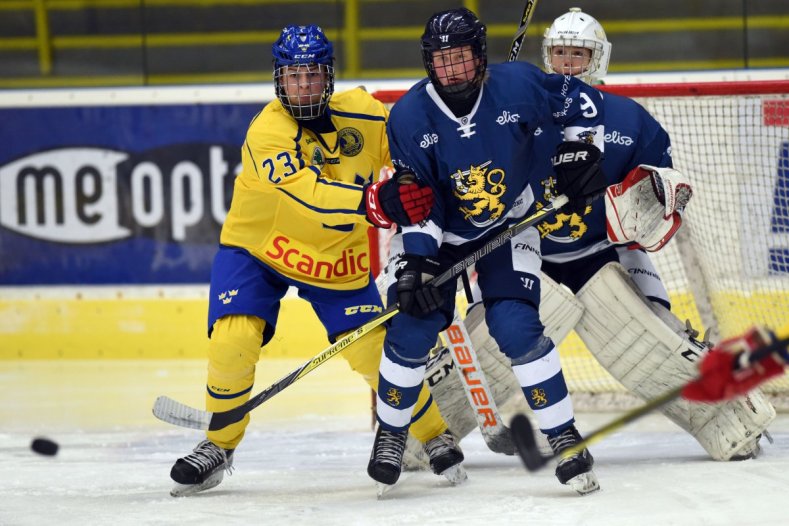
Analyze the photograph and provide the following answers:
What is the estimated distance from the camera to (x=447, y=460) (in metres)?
3.16

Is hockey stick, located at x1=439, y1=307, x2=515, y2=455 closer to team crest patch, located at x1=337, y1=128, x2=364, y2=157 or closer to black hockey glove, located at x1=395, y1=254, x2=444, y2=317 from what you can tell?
black hockey glove, located at x1=395, y1=254, x2=444, y2=317

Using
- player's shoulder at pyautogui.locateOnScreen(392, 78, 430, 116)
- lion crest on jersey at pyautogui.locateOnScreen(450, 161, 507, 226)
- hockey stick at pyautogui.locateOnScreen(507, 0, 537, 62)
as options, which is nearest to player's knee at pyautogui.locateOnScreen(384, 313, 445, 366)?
lion crest on jersey at pyautogui.locateOnScreen(450, 161, 507, 226)

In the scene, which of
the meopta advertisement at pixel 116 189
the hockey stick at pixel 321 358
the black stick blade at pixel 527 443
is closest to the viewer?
the black stick blade at pixel 527 443

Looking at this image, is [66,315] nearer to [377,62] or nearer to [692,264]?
[377,62]

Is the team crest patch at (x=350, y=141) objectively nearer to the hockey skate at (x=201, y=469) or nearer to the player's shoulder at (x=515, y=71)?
the player's shoulder at (x=515, y=71)

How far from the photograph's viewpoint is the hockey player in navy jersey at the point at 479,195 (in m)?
2.89

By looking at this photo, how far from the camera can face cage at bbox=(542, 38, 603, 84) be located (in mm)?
3713

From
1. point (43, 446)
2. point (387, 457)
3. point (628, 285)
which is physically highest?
point (628, 285)

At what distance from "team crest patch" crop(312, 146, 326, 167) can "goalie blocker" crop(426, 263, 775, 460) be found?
67 centimetres

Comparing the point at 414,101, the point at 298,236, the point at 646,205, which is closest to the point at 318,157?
the point at 298,236

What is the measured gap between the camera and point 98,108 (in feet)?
18.7

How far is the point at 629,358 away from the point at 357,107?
102 cm

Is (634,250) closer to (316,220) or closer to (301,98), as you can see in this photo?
(316,220)

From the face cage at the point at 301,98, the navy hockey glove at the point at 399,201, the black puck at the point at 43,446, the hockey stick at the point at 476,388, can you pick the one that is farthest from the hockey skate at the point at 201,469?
the face cage at the point at 301,98
